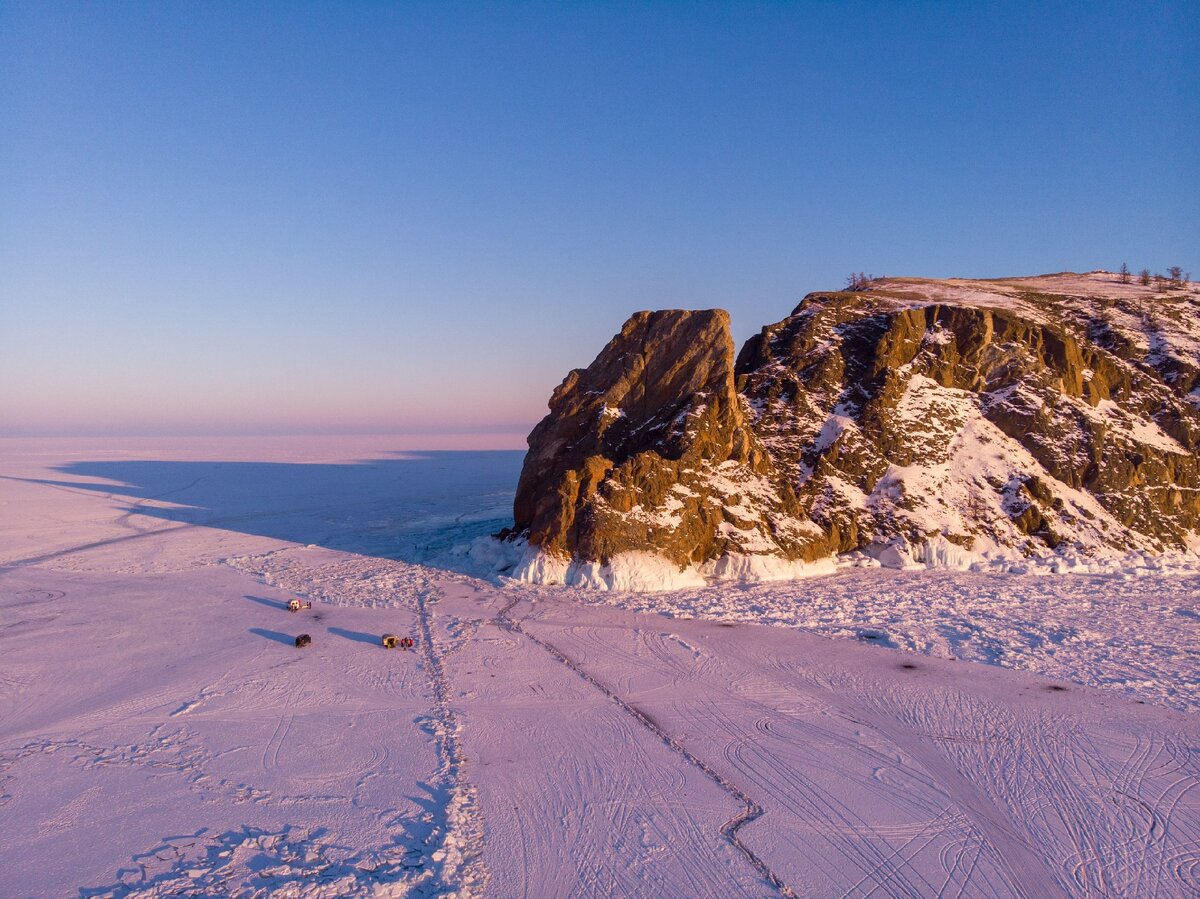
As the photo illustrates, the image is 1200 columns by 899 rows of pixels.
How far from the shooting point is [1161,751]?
27.5 ft

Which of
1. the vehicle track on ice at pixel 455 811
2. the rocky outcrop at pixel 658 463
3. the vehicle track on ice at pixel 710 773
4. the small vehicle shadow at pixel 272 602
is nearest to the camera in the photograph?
the vehicle track on ice at pixel 455 811

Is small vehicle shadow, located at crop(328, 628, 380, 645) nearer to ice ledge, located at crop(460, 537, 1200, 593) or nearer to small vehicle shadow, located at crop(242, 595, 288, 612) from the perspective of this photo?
small vehicle shadow, located at crop(242, 595, 288, 612)

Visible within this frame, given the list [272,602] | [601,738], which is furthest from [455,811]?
[272,602]

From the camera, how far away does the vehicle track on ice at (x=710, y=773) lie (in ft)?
20.2

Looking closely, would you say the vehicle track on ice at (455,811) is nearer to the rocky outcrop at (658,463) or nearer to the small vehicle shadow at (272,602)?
the small vehicle shadow at (272,602)

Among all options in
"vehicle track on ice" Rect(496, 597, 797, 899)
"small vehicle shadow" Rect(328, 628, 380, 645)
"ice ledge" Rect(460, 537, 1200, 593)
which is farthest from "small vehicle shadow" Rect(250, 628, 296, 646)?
"ice ledge" Rect(460, 537, 1200, 593)

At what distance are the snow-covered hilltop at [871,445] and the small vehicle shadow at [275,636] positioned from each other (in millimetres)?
6056

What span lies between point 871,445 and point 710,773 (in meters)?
14.7

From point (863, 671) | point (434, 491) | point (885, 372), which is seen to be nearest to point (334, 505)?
point (434, 491)

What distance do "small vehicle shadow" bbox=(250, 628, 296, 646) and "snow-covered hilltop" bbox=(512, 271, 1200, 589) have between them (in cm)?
606

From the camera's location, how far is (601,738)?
8758mm

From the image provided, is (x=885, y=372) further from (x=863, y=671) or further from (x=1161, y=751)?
(x=1161, y=751)

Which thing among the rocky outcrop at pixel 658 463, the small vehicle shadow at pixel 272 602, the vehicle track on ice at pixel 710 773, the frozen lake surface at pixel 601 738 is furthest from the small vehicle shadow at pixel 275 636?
the rocky outcrop at pixel 658 463

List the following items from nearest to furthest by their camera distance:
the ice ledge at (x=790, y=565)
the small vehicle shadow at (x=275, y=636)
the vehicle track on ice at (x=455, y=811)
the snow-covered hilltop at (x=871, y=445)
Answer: the vehicle track on ice at (x=455, y=811) < the small vehicle shadow at (x=275, y=636) < the ice ledge at (x=790, y=565) < the snow-covered hilltop at (x=871, y=445)
